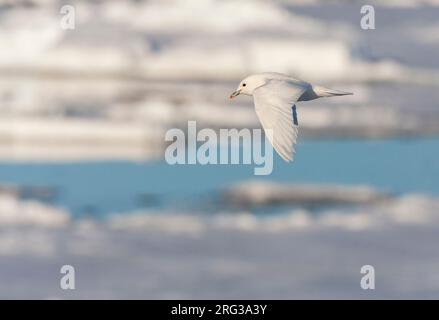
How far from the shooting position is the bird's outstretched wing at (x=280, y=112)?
41.9ft

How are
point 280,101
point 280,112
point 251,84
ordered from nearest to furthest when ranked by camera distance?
point 280,112
point 280,101
point 251,84

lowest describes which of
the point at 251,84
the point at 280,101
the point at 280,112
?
the point at 280,112

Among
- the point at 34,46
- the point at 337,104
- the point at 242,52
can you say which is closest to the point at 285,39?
the point at 242,52

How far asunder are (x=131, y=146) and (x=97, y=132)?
48.6 inches

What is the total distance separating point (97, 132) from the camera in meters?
37.4

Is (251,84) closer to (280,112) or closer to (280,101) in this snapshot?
(280,101)

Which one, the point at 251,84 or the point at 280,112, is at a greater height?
the point at 251,84

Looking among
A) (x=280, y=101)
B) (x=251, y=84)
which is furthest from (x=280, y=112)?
(x=251, y=84)

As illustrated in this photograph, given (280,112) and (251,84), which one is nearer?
(280,112)

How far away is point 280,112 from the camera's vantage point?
1342 cm

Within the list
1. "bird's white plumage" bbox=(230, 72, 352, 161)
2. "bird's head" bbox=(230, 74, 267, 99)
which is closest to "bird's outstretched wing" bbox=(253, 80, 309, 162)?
"bird's white plumage" bbox=(230, 72, 352, 161)

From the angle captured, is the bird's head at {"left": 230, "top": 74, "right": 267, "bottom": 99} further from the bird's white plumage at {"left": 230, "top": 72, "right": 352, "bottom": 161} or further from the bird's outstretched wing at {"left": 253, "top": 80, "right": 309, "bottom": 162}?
the bird's outstretched wing at {"left": 253, "top": 80, "right": 309, "bottom": 162}

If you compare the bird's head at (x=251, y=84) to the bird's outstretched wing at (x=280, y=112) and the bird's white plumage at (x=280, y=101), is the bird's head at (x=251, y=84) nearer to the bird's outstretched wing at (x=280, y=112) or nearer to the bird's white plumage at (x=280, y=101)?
the bird's white plumage at (x=280, y=101)

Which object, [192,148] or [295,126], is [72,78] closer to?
[192,148]
